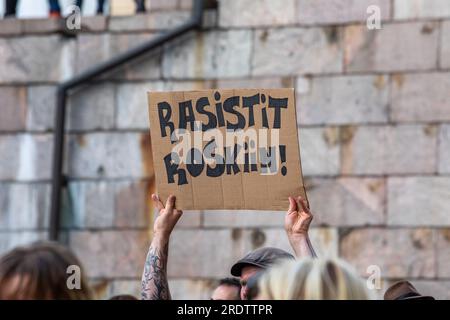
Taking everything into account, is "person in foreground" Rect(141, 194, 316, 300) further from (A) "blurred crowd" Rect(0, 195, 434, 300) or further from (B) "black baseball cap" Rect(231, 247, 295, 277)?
(A) "blurred crowd" Rect(0, 195, 434, 300)

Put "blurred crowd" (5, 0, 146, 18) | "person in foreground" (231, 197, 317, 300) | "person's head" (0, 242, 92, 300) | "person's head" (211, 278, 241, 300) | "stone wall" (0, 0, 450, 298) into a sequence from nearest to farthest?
"person's head" (0, 242, 92, 300) → "person in foreground" (231, 197, 317, 300) → "person's head" (211, 278, 241, 300) → "stone wall" (0, 0, 450, 298) → "blurred crowd" (5, 0, 146, 18)

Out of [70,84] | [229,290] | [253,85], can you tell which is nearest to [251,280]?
[229,290]

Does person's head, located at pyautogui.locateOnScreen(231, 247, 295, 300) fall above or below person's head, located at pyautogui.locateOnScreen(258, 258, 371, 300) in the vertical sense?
below

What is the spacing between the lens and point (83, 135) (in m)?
10.7

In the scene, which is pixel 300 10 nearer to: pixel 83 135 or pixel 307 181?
pixel 307 181

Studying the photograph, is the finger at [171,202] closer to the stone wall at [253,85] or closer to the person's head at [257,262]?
the person's head at [257,262]

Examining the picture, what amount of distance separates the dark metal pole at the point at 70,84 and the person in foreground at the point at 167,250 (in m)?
5.06

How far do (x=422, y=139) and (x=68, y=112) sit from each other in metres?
2.88

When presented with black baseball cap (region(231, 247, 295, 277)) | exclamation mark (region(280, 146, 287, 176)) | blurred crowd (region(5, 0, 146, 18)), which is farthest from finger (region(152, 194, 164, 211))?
blurred crowd (region(5, 0, 146, 18))

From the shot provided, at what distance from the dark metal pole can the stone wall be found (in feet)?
0.32

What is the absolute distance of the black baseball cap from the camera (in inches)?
217
